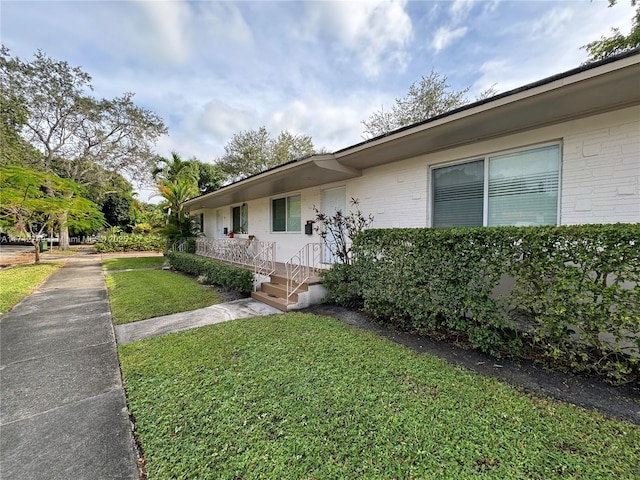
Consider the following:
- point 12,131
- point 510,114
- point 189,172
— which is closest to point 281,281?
point 510,114

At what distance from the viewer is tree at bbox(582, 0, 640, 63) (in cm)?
790

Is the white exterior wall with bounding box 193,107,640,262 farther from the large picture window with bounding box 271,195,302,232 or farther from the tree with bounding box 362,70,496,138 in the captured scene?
the tree with bounding box 362,70,496,138

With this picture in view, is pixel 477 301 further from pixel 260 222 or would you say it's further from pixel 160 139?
pixel 160 139

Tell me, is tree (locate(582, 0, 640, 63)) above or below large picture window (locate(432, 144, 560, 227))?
above

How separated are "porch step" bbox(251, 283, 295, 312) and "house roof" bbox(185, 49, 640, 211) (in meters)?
3.14

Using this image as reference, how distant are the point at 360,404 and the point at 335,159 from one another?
16.6 ft

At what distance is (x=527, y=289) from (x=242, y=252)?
7.88 m

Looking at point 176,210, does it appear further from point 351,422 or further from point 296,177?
point 351,422

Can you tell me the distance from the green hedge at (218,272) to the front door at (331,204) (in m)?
2.29

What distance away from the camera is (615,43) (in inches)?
346

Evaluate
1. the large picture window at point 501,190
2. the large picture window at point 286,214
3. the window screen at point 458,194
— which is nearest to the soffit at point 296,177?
the large picture window at point 286,214

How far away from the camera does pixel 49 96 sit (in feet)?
59.8

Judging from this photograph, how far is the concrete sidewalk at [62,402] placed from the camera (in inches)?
76.1

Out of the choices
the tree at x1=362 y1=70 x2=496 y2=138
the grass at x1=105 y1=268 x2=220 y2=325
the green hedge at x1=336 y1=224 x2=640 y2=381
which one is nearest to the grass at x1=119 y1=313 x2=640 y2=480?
the green hedge at x1=336 y1=224 x2=640 y2=381
